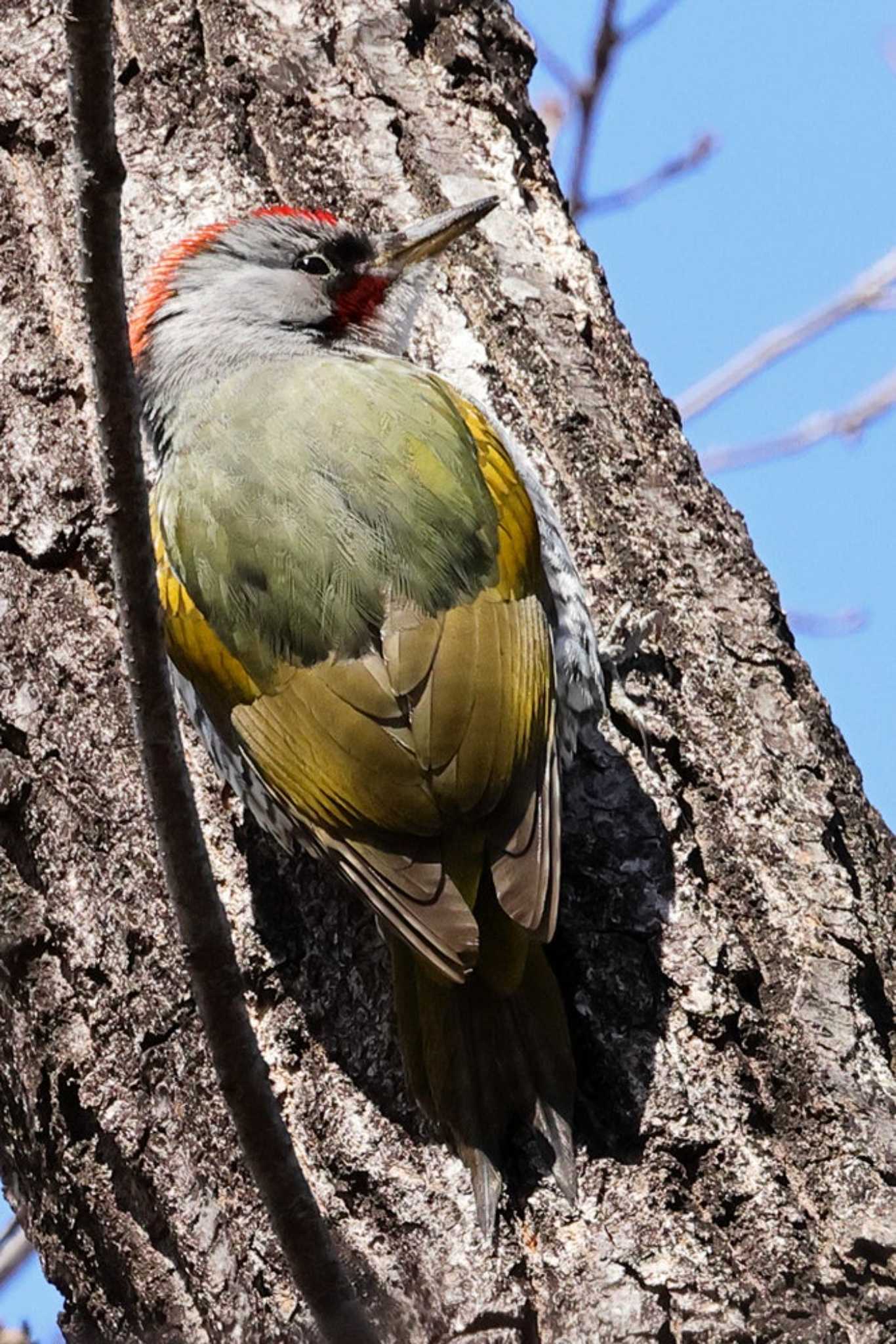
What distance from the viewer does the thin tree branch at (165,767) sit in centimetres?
234

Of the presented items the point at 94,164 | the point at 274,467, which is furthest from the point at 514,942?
the point at 94,164

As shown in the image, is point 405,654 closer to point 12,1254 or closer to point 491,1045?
point 491,1045

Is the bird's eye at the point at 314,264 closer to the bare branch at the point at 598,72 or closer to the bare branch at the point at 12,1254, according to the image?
the bare branch at the point at 598,72

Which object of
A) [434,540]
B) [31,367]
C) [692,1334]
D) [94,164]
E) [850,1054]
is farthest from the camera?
[31,367]

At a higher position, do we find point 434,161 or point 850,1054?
point 434,161

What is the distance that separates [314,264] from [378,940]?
6.18ft

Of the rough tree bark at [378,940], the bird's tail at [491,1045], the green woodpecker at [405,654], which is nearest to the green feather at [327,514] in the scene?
the green woodpecker at [405,654]

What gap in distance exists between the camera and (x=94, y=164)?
234 centimetres

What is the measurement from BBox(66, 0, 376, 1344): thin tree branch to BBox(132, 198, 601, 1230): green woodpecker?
655mm

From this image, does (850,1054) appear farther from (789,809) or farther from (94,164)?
(94,164)

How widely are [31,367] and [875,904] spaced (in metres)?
2.22

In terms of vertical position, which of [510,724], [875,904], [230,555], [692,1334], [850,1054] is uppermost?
[230,555]

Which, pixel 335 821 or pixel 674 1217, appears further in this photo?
pixel 335 821

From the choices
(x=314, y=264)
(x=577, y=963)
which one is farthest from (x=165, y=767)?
(x=314, y=264)
